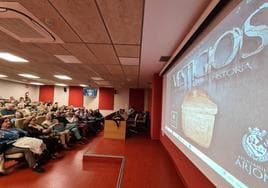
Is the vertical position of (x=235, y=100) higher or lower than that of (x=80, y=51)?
lower

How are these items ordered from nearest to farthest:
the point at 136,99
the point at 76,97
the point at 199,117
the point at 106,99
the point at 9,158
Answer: the point at 199,117, the point at 9,158, the point at 136,99, the point at 106,99, the point at 76,97

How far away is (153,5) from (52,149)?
4242 millimetres

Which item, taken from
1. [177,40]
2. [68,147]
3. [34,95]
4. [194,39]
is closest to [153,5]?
[194,39]

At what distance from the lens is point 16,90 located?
1319 cm

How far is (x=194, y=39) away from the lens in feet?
9.04

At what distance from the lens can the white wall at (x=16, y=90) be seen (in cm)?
1204

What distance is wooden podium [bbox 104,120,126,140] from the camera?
7.01m

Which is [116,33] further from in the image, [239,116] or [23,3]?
[239,116]

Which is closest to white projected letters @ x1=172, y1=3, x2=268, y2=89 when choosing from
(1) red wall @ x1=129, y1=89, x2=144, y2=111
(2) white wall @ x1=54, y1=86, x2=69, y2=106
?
(1) red wall @ x1=129, y1=89, x2=144, y2=111

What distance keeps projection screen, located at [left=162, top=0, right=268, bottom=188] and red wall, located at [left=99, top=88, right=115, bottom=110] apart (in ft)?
38.9

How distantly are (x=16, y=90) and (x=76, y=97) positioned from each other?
4.25 metres

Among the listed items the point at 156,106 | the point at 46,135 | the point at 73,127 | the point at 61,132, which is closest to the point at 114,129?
the point at 73,127

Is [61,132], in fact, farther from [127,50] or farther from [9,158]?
[127,50]

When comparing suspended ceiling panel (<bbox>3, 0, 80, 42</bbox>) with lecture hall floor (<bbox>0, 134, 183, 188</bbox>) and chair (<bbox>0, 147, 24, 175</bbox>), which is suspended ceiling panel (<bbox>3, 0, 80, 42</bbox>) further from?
lecture hall floor (<bbox>0, 134, 183, 188</bbox>)
